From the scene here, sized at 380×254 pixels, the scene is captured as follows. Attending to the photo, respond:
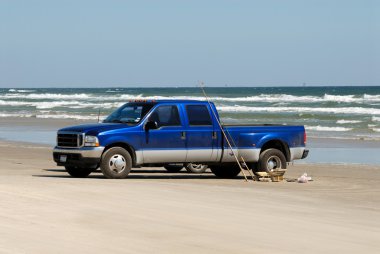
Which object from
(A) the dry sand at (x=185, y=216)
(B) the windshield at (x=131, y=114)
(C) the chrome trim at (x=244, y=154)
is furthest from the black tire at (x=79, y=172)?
(C) the chrome trim at (x=244, y=154)

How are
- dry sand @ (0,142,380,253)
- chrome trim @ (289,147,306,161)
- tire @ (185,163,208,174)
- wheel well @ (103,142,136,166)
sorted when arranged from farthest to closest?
tire @ (185,163,208,174), chrome trim @ (289,147,306,161), wheel well @ (103,142,136,166), dry sand @ (0,142,380,253)

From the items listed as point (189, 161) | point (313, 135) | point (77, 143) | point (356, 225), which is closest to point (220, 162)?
point (189, 161)

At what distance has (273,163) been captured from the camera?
66.7ft

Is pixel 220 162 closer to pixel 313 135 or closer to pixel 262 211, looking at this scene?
pixel 262 211

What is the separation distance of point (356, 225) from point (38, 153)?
16753 mm

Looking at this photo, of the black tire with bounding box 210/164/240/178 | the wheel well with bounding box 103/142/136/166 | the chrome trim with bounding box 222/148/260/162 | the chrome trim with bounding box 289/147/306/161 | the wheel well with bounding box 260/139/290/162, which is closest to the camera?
the wheel well with bounding box 103/142/136/166

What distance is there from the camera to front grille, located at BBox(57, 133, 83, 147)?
18.8 m

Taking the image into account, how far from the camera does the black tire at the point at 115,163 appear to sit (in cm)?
1875

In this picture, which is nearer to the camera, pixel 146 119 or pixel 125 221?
pixel 125 221

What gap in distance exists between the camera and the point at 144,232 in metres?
11.4

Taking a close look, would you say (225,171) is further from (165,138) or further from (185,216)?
(185,216)

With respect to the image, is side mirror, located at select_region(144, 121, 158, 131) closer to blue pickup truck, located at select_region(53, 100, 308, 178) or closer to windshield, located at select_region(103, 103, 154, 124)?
blue pickup truck, located at select_region(53, 100, 308, 178)

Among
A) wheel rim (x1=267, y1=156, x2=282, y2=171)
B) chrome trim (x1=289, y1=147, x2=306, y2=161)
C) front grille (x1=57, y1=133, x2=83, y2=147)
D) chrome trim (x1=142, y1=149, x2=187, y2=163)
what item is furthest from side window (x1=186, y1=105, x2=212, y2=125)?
front grille (x1=57, y1=133, x2=83, y2=147)

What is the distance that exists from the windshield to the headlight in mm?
980
